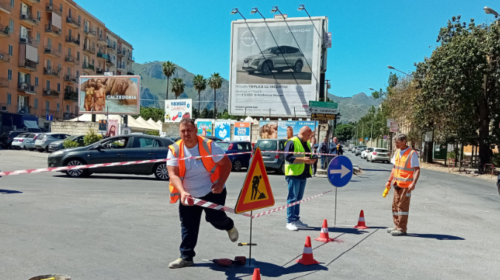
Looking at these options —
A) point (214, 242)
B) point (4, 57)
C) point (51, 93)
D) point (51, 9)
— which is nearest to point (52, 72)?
point (51, 93)

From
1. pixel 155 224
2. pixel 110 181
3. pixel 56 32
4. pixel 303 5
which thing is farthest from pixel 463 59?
pixel 56 32

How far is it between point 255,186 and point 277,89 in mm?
39500

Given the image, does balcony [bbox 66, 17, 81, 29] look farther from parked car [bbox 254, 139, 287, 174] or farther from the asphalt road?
the asphalt road

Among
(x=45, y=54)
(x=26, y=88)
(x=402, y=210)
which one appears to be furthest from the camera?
(x=45, y=54)

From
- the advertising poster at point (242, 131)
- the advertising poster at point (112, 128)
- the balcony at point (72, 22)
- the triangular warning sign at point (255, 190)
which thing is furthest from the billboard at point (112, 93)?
the triangular warning sign at point (255, 190)

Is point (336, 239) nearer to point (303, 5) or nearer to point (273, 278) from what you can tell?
point (273, 278)

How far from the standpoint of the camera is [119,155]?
15.2 meters

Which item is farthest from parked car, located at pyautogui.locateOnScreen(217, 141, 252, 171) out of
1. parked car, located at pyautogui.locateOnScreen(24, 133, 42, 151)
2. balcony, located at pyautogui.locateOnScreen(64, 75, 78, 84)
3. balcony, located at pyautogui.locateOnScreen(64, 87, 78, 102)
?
balcony, located at pyautogui.locateOnScreen(64, 75, 78, 84)

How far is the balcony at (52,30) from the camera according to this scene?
58234 mm

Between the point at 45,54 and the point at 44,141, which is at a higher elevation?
the point at 45,54

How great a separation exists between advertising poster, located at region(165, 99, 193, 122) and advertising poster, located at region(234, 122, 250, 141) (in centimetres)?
666

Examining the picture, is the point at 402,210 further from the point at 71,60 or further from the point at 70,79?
the point at 71,60

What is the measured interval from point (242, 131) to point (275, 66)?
390 inches

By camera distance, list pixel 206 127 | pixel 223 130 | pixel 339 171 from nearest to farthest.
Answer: pixel 339 171
pixel 223 130
pixel 206 127
